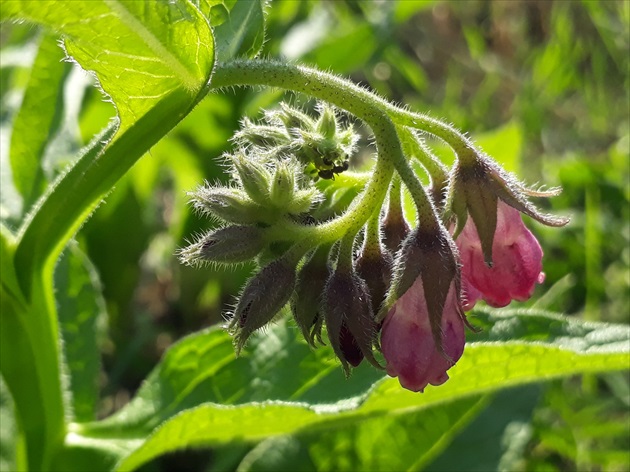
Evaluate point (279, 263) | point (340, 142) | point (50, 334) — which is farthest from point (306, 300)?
point (50, 334)

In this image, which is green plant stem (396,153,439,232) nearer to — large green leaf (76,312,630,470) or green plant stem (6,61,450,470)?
green plant stem (6,61,450,470)

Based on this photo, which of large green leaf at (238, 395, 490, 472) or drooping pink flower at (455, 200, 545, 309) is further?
large green leaf at (238, 395, 490, 472)

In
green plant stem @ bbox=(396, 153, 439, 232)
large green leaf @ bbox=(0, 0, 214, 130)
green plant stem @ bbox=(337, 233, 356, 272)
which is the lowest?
green plant stem @ bbox=(337, 233, 356, 272)

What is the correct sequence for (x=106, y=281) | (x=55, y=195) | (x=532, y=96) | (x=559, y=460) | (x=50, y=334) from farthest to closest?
(x=532, y=96) < (x=106, y=281) < (x=559, y=460) < (x=50, y=334) < (x=55, y=195)

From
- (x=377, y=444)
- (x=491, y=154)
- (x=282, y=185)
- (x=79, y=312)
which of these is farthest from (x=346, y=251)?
(x=491, y=154)

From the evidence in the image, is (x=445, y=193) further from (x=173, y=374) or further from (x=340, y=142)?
(x=173, y=374)

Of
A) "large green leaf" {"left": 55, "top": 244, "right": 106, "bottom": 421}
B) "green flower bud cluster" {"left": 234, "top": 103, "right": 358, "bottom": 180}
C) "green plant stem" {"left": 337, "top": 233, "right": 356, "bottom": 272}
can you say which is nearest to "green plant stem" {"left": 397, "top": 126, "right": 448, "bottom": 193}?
"green flower bud cluster" {"left": 234, "top": 103, "right": 358, "bottom": 180}
